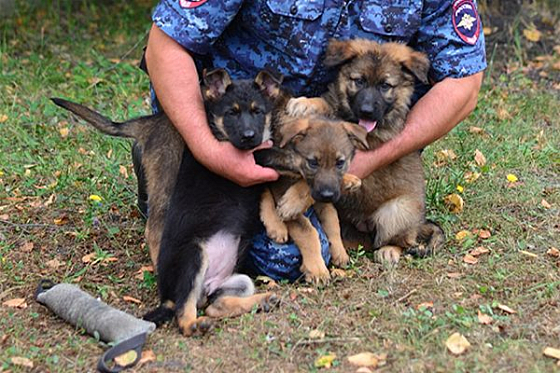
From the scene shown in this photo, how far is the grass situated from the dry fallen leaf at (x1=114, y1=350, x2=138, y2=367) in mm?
80

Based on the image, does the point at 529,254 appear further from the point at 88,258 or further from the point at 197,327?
the point at 88,258

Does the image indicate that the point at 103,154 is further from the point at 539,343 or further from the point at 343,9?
the point at 539,343

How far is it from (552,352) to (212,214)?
1.81m

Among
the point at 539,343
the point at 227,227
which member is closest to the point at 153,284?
the point at 227,227

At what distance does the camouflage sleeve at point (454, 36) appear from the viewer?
4.74m

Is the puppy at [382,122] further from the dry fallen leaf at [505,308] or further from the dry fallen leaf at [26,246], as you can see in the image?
the dry fallen leaf at [26,246]

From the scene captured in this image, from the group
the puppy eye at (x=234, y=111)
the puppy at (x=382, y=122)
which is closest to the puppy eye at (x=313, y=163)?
the puppy at (x=382, y=122)

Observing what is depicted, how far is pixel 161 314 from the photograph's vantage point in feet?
13.2

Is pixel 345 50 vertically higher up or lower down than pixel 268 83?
higher up

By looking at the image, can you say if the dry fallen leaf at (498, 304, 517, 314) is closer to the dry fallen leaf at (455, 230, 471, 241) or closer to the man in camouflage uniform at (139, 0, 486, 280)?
the dry fallen leaf at (455, 230, 471, 241)

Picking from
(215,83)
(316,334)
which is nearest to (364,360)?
(316,334)

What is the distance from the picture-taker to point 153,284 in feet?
15.0

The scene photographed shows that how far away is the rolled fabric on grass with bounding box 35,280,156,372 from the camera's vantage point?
3.67 m

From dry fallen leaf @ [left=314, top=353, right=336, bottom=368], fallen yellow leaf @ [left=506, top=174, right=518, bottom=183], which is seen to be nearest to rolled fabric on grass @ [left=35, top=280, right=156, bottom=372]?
dry fallen leaf @ [left=314, top=353, right=336, bottom=368]
